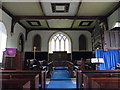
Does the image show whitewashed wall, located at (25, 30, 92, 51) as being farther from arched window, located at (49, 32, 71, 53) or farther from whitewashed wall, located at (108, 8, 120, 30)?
whitewashed wall, located at (108, 8, 120, 30)

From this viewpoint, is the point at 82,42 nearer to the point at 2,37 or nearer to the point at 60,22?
the point at 60,22

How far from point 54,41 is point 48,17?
16.3 feet

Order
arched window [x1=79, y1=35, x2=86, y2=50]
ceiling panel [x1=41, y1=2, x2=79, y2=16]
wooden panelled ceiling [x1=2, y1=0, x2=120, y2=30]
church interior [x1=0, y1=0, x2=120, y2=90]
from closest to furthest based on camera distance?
1. church interior [x1=0, y1=0, x2=120, y2=90]
2. wooden panelled ceiling [x1=2, y1=0, x2=120, y2=30]
3. ceiling panel [x1=41, y1=2, x2=79, y2=16]
4. arched window [x1=79, y1=35, x2=86, y2=50]

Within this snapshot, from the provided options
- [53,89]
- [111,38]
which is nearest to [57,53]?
[111,38]

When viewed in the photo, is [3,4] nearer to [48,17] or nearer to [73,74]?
[48,17]

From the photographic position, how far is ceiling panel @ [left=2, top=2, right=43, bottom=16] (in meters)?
6.40

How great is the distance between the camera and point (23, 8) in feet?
22.9

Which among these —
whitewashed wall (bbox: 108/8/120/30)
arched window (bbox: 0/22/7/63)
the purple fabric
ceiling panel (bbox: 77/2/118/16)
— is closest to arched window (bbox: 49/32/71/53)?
ceiling panel (bbox: 77/2/118/16)

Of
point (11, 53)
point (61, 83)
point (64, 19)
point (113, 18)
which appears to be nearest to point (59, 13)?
point (64, 19)

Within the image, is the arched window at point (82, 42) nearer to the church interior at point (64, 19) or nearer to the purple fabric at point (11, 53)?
the church interior at point (64, 19)

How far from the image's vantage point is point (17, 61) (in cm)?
492

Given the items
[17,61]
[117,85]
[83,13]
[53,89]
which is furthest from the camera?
[83,13]

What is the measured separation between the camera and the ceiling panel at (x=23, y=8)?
640cm

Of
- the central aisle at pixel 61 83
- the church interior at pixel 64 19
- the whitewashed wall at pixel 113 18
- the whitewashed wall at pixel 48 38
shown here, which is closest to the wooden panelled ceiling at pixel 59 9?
the church interior at pixel 64 19
